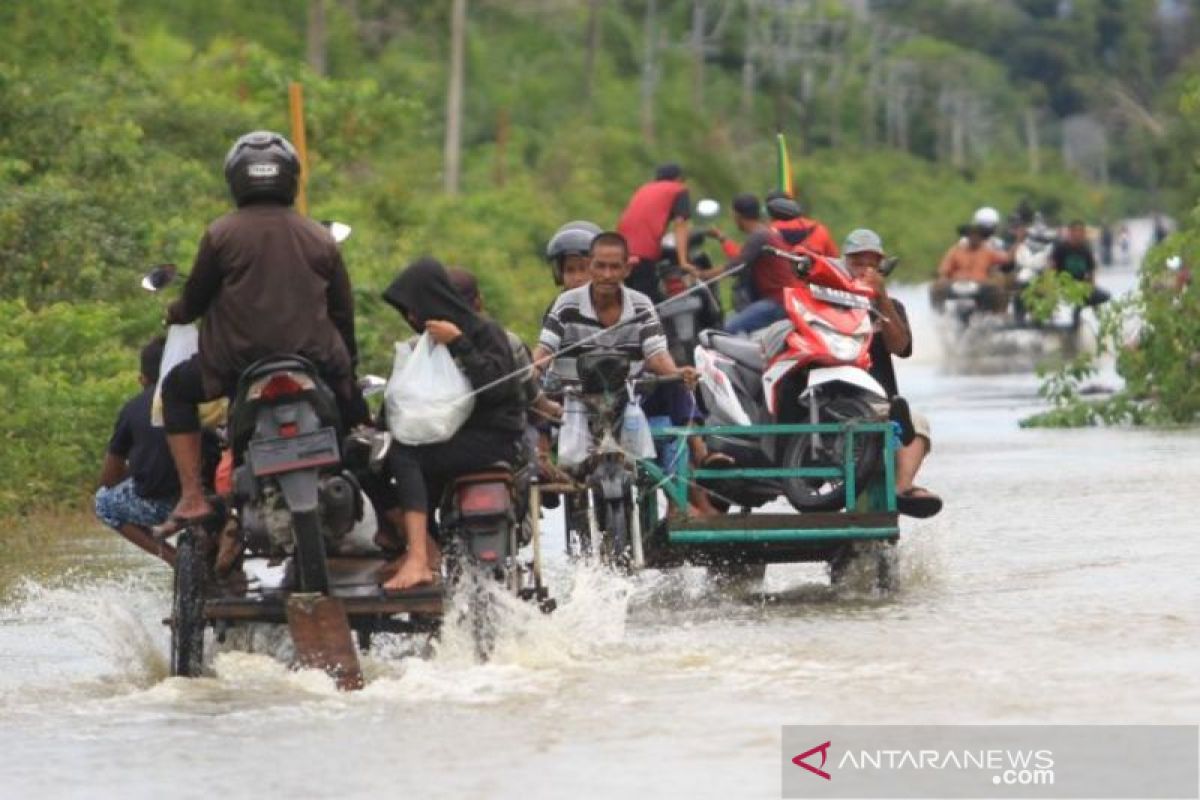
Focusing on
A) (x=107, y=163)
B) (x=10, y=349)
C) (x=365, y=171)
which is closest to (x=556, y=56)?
(x=365, y=171)

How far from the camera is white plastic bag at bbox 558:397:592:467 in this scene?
13500 mm

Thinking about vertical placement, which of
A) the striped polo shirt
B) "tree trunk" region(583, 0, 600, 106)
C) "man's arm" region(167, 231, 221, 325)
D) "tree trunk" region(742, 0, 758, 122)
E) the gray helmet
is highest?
"tree trunk" region(742, 0, 758, 122)

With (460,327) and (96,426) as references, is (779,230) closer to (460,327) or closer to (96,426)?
(96,426)

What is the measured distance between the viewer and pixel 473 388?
11695 mm

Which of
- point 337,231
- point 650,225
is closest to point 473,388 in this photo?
point 337,231

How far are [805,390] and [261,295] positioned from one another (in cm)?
355

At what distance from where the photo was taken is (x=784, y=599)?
14.1 m

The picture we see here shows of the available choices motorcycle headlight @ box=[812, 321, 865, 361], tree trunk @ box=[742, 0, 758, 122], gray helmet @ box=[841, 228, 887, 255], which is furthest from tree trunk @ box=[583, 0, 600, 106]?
motorcycle headlight @ box=[812, 321, 865, 361]

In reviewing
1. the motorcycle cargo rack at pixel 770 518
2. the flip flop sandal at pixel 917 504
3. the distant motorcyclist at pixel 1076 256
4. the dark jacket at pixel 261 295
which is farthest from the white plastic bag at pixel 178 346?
the distant motorcyclist at pixel 1076 256

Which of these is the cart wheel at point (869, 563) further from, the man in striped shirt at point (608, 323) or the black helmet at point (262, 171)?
the black helmet at point (262, 171)

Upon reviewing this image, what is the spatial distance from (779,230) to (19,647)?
22.4ft

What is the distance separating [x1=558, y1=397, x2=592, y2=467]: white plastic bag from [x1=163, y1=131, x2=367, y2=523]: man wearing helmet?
2.03 metres

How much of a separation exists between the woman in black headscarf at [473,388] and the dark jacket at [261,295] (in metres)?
0.35

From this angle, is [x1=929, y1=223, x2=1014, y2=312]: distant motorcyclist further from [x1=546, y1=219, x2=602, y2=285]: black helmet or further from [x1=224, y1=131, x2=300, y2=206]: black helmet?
[x1=224, y1=131, x2=300, y2=206]: black helmet
